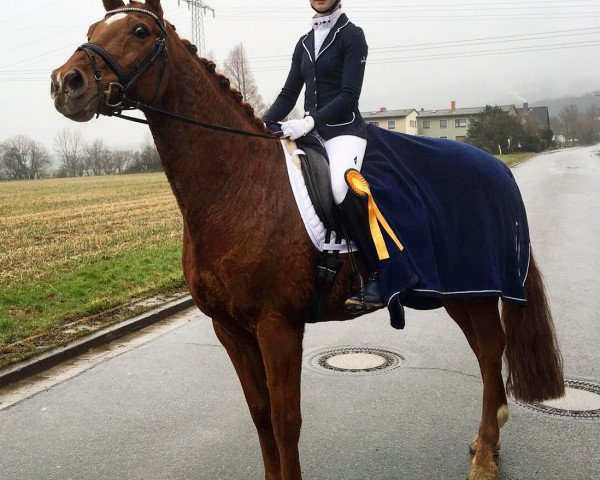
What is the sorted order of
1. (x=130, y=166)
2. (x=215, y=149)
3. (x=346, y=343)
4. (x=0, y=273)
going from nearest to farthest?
(x=215, y=149) < (x=346, y=343) < (x=0, y=273) < (x=130, y=166)

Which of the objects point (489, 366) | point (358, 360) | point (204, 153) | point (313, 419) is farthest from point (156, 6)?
point (358, 360)

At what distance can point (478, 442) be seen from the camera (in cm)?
386

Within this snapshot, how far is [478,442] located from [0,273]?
885 cm

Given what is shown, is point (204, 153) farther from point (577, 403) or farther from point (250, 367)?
point (577, 403)

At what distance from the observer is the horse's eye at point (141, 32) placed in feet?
9.08

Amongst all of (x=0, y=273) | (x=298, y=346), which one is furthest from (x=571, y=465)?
(x=0, y=273)

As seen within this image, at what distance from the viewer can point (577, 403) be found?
4.60 metres

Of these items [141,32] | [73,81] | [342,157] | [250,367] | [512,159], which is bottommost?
[250,367]

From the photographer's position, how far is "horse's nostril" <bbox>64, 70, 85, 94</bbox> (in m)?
2.55

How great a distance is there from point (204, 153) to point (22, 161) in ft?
298

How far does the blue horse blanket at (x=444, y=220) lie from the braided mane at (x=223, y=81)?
0.68 m

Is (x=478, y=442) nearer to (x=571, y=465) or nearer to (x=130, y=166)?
(x=571, y=465)

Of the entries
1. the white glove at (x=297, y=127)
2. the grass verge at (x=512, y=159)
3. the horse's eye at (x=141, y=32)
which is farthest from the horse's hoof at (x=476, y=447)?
the grass verge at (x=512, y=159)

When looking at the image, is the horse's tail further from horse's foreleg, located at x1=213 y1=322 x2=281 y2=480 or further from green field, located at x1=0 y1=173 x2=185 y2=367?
green field, located at x1=0 y1=173 x2=185 y2=367
